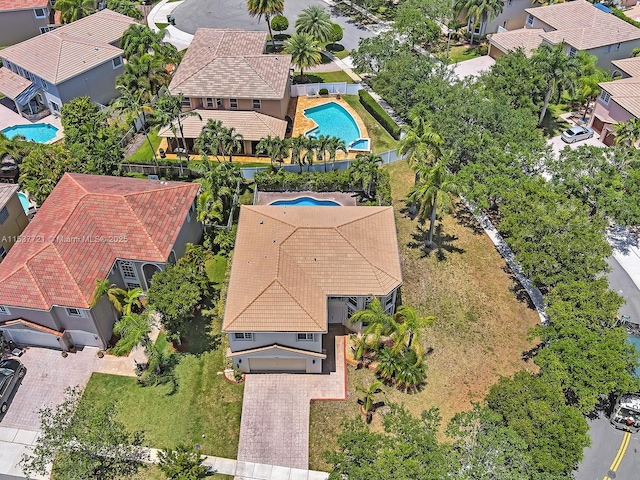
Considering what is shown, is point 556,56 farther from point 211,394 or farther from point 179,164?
point 211,394

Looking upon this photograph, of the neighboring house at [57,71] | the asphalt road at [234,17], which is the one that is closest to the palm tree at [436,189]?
the asphalt road at [234,17]

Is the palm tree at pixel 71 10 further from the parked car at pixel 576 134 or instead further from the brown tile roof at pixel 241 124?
the parked car at pixel 576 134

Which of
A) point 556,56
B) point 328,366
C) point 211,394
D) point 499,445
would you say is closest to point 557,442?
point 499,445

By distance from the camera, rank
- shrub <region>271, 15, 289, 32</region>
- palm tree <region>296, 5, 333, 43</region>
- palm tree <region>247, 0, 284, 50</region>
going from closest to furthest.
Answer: palm tree <region>296, 5, 333, 43</region>
palm tree <region>247, 0, 284, 50</region>
shrub <region>271, 15, 289, 32</region>

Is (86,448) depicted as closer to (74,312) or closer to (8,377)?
(8,377)

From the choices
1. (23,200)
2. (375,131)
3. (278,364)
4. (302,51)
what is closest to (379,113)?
(375,131)

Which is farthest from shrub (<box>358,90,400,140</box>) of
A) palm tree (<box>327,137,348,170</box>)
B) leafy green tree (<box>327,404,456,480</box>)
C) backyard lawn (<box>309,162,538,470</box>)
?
leafy green tree (<box>327,404,456,480</box>)

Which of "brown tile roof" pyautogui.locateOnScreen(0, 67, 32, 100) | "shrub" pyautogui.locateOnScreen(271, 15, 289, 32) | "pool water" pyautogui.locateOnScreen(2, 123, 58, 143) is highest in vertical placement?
"shrub" pyautogui.locateOnScreen(271, 15, 289, 32)

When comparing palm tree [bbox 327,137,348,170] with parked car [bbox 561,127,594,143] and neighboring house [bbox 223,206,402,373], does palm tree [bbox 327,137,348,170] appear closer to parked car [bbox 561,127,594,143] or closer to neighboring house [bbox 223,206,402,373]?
neighboring house [bbox 223,206,402,373]
